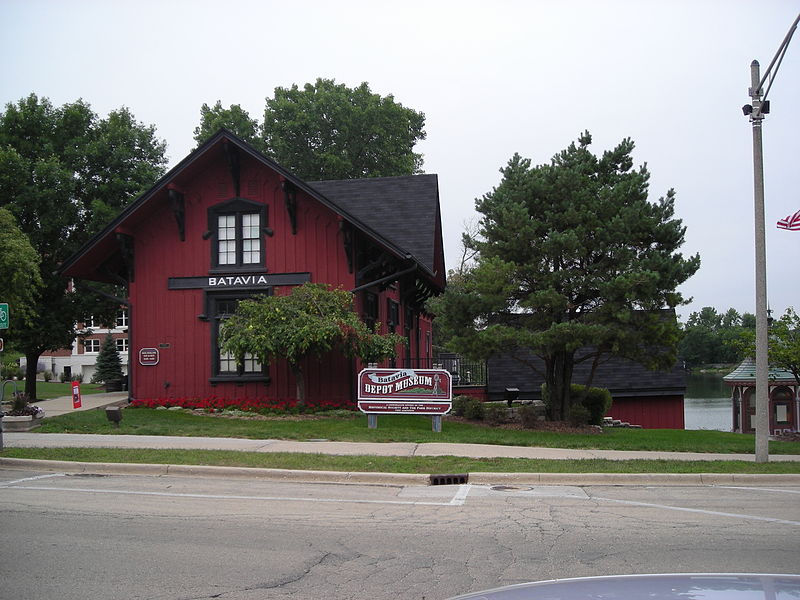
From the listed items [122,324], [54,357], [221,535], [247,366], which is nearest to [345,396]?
[247,366]

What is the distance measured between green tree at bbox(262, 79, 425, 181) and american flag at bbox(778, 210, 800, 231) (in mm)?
30699

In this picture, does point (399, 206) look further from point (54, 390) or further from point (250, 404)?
point (54, 390)

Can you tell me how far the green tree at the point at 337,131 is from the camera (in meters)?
45.3

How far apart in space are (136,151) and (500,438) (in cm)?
1896

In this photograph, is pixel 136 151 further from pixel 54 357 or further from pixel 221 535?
pixel 54 357

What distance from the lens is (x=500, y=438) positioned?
16.5 meters

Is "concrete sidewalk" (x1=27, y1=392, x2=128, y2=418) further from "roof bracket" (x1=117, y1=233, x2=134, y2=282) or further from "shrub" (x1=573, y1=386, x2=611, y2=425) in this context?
"shrub" (x1=573, y1=386, x2=611, y2=425)

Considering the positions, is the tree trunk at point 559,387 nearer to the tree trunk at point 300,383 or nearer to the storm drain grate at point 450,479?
the tree trunk at point 300,383

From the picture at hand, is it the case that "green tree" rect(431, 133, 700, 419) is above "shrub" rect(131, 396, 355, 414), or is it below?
above

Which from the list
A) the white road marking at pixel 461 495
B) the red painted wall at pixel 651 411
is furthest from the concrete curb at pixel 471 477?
the red painted wall at pixel 651 411

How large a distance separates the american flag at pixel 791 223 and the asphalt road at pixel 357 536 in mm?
6592

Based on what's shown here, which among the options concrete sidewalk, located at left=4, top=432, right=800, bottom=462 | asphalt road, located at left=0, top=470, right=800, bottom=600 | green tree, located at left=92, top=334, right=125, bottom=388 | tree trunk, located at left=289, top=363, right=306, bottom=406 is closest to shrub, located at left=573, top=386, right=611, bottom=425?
concrete sidewalk, located at left=4, top=432, right=800, bottom=462

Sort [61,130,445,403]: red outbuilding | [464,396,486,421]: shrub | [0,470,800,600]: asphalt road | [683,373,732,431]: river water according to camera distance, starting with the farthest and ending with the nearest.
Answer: [683,373,732,431]: river water < [61,130,445,403]: red outbuilding < [464,396,486,421]: shrub < [0,470,800,600]: asphalt road

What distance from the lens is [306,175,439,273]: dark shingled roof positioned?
24.2 meters
